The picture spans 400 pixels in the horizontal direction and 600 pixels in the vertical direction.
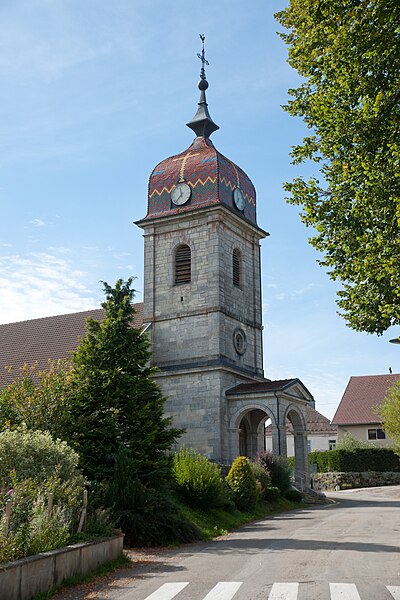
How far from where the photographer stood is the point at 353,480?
43.5 meters

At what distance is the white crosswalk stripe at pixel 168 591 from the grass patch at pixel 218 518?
652cm

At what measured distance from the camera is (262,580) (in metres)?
10.0

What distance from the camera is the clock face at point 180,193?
1314 inches

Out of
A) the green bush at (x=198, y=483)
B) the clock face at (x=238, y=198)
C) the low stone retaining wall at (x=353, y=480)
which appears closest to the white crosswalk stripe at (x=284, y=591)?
the green bush at (x=198, y=483)

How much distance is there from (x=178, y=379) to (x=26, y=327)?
10.2 metres

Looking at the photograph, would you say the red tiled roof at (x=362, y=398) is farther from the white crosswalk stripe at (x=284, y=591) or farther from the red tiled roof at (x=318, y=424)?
the white crosswalk stripe at (x=284, y=591)

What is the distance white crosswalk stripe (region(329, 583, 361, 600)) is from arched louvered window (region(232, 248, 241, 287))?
24808mm

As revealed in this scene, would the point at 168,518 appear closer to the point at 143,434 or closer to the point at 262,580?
the point at 143,434

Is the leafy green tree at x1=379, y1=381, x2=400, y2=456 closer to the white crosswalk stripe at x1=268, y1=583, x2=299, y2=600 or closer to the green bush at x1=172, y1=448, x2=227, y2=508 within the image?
the green bush at x1=172, y1=448, x2=227, y2=508

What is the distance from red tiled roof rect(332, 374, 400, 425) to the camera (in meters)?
53.1

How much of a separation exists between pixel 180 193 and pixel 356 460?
2166 centimetres

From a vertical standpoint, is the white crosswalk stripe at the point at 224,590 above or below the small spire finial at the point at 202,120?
below

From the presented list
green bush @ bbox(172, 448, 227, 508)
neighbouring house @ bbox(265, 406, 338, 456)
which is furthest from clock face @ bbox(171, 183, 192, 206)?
neighbouring house @ bbox(265, 406, 338, 456)

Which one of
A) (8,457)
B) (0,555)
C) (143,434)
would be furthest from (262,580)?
(143,434)
